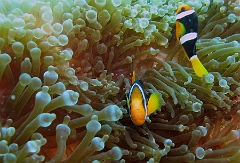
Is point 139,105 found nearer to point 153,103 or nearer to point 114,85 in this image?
point 153,103

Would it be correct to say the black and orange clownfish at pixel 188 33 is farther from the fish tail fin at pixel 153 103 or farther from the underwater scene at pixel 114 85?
the fish tail fin at pixel 153 103

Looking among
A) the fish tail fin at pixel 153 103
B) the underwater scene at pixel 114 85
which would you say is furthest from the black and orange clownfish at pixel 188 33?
the fish tail fin at pixel 153 103

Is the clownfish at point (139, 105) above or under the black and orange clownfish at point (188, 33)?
under

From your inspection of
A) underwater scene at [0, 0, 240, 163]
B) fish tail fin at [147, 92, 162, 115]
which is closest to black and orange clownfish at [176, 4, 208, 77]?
underwater scene at [0, 0, 240, 163]

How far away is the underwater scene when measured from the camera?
126 centimetres

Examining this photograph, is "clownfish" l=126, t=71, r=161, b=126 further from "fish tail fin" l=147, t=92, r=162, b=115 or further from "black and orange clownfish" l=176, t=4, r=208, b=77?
"black and orange clownfish" l=176, t=4, r=208, b=77

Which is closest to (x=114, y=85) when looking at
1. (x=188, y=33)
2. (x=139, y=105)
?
(x=139, y=105)

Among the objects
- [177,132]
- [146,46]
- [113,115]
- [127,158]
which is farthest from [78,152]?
[146,46]

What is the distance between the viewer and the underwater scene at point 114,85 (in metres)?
1.26

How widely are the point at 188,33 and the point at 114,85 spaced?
19.3 inches

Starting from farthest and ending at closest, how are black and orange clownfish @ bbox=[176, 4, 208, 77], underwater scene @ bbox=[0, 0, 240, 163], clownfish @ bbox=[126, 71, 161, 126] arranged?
black and orange clownfish @ bbox=[176, 4, 208, 77] → clownfish @ bbox=[126, 71, 161, 126] → underwater scene @ bbox=[0, 0, 240, 163]

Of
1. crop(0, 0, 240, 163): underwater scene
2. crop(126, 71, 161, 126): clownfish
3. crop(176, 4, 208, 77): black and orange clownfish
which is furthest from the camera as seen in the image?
crop(176, 4, 208, 77): black and orange clownfish

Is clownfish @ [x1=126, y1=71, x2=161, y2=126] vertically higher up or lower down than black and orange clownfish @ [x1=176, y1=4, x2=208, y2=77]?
lower down

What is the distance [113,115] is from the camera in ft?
3.93
